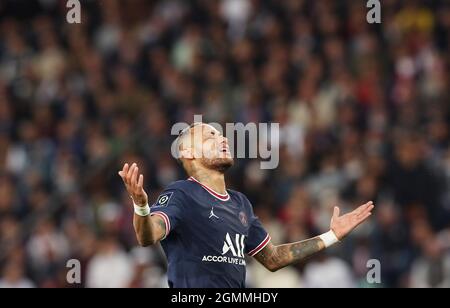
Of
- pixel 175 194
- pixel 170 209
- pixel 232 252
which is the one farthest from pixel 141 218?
pixel 232 252

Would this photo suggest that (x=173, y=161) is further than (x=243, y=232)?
Yes

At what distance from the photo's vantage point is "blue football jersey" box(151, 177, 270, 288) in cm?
775

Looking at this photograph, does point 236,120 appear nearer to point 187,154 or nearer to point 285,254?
point 285,254

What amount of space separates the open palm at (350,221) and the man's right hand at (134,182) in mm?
1899

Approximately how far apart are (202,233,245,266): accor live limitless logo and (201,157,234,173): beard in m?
0.50

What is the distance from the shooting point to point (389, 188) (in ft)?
45.4

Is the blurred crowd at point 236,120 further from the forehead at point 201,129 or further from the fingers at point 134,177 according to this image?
the fingers at point 134,177

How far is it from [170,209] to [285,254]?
1.20 metres

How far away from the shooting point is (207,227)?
25.7ft

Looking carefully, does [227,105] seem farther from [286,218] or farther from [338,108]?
[286,218]

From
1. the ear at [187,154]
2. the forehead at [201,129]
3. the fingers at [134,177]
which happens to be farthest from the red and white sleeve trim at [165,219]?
the forehead at [201,129]

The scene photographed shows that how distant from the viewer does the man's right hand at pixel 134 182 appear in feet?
22.9

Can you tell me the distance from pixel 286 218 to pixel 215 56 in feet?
13.3
